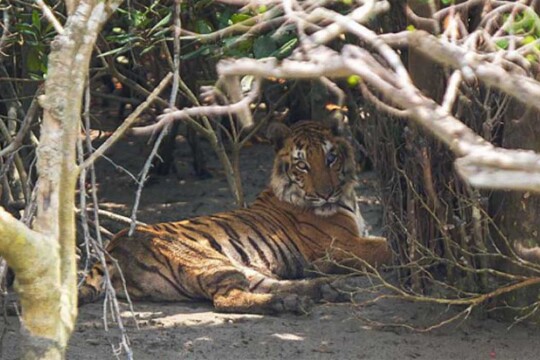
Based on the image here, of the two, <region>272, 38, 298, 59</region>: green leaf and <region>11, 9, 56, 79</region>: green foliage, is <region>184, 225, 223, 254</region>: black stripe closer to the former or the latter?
<region>11, 9, 56, 79</region>: green foliage

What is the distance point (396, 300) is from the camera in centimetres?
Answer: 718

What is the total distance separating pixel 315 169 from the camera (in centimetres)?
814

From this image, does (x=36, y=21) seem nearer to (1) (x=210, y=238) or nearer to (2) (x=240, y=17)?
(2) (x=240, y=17)

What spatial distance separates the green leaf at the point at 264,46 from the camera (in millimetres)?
6062

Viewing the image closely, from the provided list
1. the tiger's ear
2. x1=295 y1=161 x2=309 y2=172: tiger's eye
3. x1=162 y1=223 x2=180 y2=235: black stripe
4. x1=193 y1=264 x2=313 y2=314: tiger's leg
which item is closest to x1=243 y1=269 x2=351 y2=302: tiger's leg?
x1=193 y1=264 x2=313 y2=314: tiger's leg

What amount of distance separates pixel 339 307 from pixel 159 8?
2148 millimetres

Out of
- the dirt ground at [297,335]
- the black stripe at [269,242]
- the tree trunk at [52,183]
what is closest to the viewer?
the tree trunk at [52,183]

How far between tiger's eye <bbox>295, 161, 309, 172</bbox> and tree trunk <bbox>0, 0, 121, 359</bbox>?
4032 millimetres

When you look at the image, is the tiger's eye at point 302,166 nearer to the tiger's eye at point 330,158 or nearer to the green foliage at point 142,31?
the tiger's eye at point 330,158

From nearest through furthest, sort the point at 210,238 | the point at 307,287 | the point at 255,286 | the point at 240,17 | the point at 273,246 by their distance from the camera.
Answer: the point at 240,17 < the point at 307,287 < the point at 255,286 < the point at 210,238 < the point at 273,246

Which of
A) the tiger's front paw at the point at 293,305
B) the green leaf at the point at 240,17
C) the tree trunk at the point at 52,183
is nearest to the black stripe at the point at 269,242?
the tiger's front paw at the point at 293,305

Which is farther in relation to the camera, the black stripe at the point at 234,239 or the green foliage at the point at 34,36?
the black stripe at the point at 234,239

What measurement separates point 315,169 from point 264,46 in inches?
84.1

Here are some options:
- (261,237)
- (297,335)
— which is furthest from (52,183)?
(261,237)
